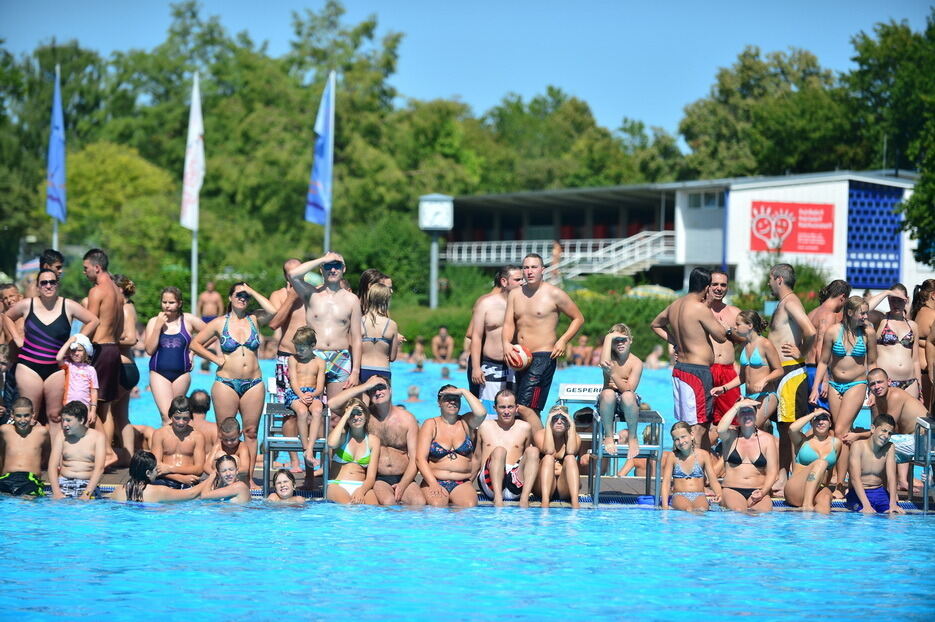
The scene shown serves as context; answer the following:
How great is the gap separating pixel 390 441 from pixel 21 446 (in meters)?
3.11

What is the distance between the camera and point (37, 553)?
8094 mm

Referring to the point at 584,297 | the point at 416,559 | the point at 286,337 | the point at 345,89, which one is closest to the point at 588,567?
the point at 416,559

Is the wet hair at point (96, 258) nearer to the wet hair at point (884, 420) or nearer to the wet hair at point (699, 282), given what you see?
the wet hair at point (699, 282)

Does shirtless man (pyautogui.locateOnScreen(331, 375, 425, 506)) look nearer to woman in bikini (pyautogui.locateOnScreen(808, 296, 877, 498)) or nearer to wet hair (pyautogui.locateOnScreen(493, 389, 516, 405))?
wet hair (pyautogui.locateOnScreen(493, 389, 516, 405))

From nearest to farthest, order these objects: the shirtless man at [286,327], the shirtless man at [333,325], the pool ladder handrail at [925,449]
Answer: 1. the pool ladder handrail at [925,449]
2. the shirtless man at [333,325]
3. the shirtless man at [286,327]

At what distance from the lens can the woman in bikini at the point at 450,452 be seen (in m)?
9.48

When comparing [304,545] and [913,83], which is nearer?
[304,545]

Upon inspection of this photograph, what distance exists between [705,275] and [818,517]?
2.23 metres

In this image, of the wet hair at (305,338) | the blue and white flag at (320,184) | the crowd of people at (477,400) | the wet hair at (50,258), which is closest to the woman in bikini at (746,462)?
the crowd of people at (477,400)

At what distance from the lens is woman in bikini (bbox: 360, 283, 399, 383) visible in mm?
9852

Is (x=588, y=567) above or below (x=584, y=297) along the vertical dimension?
below

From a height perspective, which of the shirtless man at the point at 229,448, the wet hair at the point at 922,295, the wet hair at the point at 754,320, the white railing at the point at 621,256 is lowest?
the shirtless man at the point at 229,448

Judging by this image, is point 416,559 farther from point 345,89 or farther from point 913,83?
point 913,83

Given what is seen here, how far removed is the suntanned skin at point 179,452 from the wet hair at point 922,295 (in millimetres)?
6576
